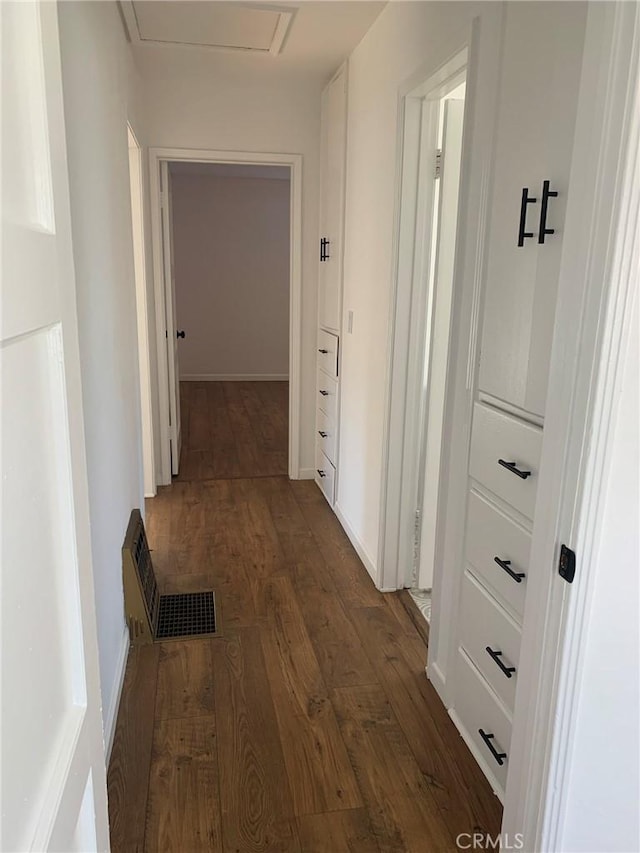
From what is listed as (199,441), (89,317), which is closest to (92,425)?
(89,317)

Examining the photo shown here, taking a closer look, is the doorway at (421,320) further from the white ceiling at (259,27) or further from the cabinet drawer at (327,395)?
the cabinet drawer at (327,395)

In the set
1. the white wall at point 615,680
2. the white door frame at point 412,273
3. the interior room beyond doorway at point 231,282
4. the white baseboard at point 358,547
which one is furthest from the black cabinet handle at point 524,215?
the interior room beyond doorway at point 231,282

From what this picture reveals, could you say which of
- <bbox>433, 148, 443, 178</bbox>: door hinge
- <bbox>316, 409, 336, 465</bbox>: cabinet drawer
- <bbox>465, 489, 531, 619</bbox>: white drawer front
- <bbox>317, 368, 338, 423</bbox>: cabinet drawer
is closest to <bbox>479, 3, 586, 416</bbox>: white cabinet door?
<bbox>465, 489, 531, 619</bbox>: white drawer front

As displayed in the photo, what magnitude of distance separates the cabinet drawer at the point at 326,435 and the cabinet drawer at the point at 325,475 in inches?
1.9

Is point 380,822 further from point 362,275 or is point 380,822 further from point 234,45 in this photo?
point 234,45

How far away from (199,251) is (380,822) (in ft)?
23.3

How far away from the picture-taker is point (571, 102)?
1.35 meters

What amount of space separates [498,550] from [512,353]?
21.1 inches

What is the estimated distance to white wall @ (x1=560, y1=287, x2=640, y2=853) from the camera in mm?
1033

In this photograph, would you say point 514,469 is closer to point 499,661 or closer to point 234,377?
point 499,661

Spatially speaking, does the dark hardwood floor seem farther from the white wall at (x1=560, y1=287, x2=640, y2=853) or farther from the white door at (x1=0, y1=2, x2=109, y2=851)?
the white door at (x1=0, y1=2, x2=109, y2=851)

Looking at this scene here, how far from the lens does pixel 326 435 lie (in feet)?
13.3

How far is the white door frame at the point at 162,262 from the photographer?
12.6 feet

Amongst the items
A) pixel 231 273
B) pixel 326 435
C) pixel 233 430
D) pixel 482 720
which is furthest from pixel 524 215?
pixel 231 273
